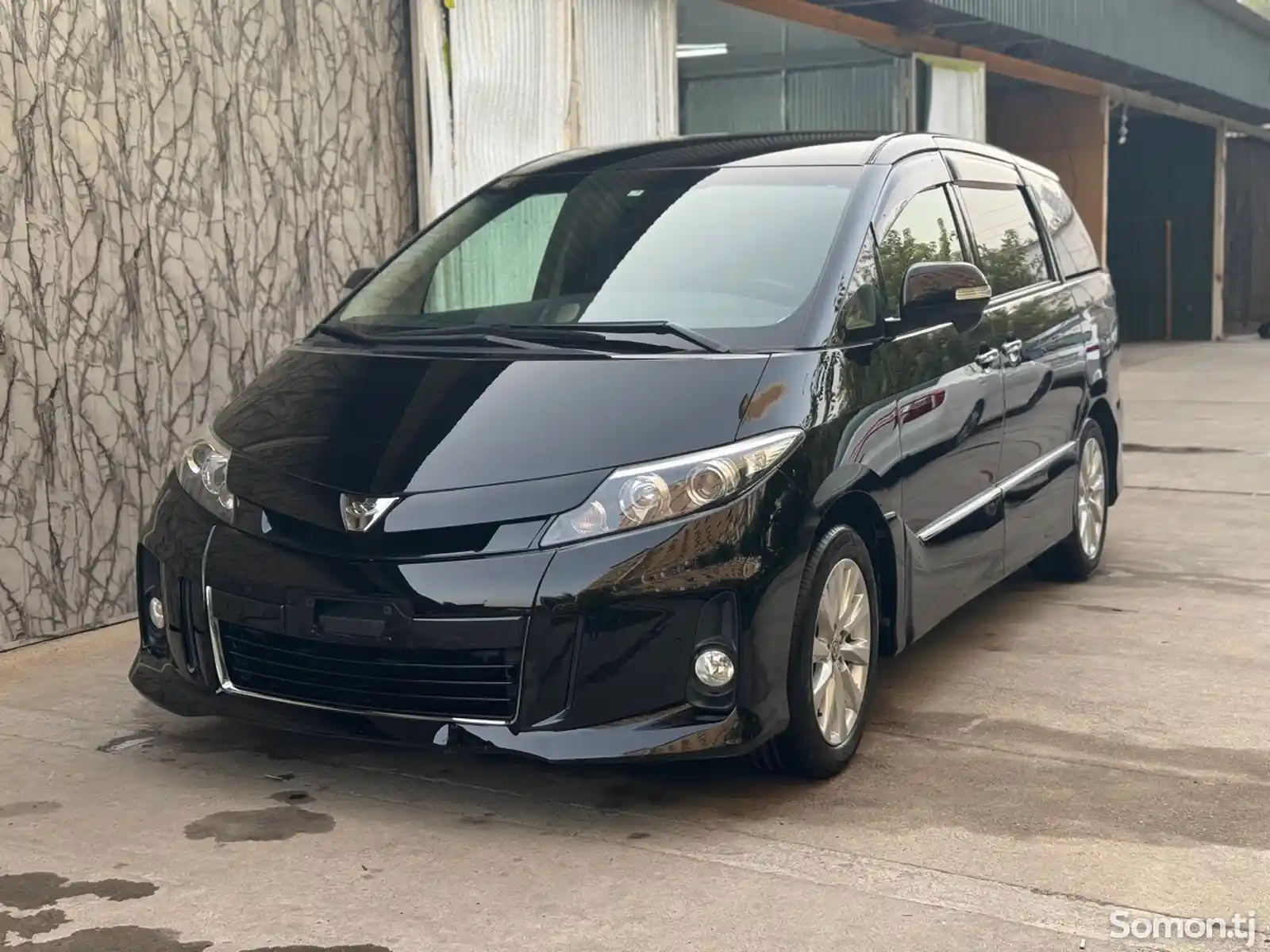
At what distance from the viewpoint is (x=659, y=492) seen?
390 cm

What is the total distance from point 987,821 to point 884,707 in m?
1.07

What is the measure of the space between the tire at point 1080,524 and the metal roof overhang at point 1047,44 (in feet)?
19.0

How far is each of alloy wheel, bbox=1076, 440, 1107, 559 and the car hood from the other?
2.99 meters

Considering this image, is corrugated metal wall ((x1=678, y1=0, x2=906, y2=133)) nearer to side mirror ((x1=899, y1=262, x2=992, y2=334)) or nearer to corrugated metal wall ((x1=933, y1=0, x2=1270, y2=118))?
corrugated metal wall ((x1=933, y1=0, x2=1270, y2=118))

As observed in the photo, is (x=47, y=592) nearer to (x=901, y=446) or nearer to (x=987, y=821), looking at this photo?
(x=901, y=446)

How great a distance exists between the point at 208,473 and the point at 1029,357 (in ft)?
10.0

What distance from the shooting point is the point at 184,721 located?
486 cm

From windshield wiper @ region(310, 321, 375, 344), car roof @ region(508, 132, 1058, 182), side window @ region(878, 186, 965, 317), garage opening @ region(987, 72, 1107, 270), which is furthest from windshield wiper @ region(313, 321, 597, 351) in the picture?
garage opening @ region(987, 72, 1107, 270)

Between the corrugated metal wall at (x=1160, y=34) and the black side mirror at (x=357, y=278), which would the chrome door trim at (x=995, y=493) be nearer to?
the black side mirror at (x=357, y=278)

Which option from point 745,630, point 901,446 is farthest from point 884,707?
point 745,630

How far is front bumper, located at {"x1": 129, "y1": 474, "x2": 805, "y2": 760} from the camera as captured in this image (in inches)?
149

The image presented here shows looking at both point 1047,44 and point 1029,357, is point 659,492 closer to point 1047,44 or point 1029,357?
point 1029,357

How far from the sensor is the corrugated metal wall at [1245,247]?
2647cm

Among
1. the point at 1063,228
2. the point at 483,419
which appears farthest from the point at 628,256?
the point at 1063,228
